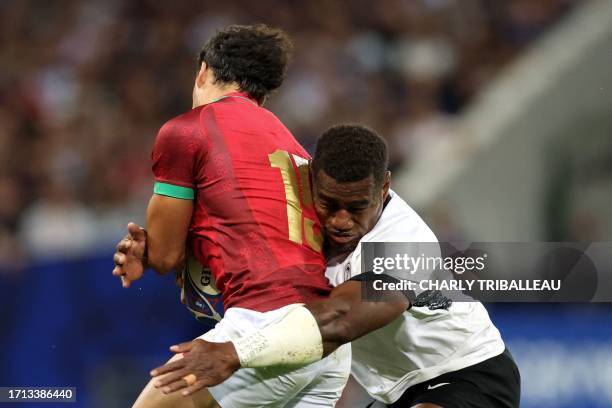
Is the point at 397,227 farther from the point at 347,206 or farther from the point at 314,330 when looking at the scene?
the point at 314,330

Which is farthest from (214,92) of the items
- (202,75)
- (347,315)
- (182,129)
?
(347,315)

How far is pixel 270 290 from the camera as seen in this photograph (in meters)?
3.37

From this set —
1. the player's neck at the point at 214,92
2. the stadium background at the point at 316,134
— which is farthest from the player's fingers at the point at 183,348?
the stadium background at the point at 316,134

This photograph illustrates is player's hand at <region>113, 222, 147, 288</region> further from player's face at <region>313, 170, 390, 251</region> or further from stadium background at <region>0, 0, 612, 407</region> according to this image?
stadium background at <region>0, 0, 612, 407</region>

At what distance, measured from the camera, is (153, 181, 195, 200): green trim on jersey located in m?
3.45

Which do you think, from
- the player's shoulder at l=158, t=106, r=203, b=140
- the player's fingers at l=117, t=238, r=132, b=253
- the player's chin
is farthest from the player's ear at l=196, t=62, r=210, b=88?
the player's chin

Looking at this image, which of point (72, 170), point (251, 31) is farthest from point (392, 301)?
point (72, 170)

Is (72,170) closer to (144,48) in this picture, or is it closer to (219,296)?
(144,48)

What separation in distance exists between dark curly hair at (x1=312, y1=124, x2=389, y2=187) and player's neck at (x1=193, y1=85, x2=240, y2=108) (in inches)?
20.0

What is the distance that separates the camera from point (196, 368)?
9.77 feet

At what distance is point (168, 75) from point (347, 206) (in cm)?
529

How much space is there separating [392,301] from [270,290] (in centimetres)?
41

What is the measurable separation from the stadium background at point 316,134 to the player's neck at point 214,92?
7.45ft

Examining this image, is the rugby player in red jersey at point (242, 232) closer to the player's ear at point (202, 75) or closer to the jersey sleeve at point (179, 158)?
the jersey sleeve at point (179, 158)
